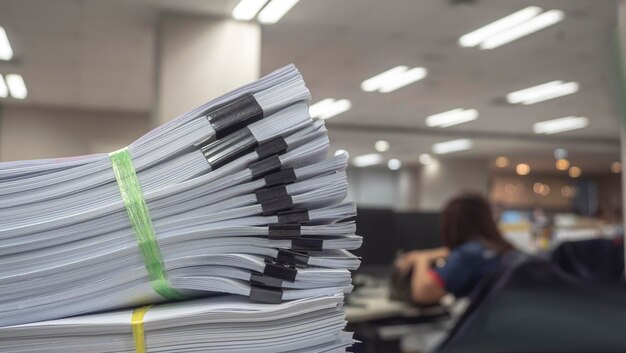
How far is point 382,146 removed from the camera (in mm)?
13898

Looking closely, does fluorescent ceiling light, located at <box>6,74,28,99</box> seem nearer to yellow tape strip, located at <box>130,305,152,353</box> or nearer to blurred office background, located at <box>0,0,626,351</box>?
blurred office background, located at <box>0,0,626,351</box>

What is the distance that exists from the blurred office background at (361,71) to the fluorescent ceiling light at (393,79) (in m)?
0.03

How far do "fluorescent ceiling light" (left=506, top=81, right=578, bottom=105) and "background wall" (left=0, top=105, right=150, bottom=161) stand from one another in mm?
6147

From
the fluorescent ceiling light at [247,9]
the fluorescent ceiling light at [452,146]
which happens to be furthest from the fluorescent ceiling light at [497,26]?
the fluorescent ceiling light at [452,146]

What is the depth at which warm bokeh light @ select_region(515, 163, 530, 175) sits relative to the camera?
1769cm

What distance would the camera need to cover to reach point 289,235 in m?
0.51

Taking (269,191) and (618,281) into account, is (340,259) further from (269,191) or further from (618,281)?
(618,281)

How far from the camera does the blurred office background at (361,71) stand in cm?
516

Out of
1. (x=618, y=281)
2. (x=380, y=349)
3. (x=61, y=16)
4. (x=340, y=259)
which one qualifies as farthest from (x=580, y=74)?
(x=340, y=259)

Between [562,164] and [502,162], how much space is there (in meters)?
1.90

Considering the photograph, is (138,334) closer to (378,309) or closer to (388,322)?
(378,309)

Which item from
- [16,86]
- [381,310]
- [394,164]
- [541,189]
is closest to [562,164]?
[541,189]

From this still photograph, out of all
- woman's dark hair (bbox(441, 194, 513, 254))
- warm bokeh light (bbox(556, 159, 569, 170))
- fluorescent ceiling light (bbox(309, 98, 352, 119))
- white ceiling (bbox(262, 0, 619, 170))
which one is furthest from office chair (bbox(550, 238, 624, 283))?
warm bokeh light (bbox(556, 159, 569, 170))

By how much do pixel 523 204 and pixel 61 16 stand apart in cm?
1693
